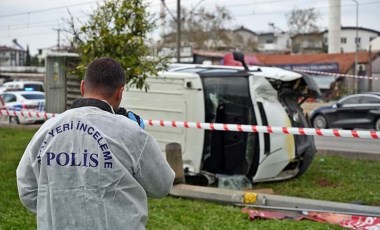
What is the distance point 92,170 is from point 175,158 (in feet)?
19.2

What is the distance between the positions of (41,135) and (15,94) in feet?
81.3

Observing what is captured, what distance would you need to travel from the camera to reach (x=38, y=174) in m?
2.69

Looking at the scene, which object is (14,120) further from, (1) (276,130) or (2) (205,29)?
(2) (205,29)

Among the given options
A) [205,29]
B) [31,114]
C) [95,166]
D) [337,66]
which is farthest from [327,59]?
[95,166]

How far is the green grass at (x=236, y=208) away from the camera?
635cm

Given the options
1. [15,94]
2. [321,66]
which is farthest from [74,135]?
[321,66]

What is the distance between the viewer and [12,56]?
293ft

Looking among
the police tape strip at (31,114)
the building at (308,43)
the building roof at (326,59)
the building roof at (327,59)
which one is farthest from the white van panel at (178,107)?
the building at (308,43)

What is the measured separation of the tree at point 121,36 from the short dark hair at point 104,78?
5822 mm

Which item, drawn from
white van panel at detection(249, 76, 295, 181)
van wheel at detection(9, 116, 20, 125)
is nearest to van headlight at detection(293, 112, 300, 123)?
white van panel at detection(249, 76, 295, 181)

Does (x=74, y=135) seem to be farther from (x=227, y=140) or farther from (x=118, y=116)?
(x=227, y=140)

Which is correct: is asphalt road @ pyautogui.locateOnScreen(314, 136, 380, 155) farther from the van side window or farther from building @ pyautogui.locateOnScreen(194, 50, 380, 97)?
building @ pyautogui.locateOnScreen(194, 50, 380, 97)

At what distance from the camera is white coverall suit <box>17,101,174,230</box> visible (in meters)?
2.56

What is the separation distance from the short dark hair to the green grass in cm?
375
